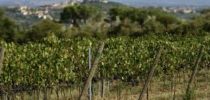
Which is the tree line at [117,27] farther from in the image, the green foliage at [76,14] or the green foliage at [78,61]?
the green foliage at [78,61]

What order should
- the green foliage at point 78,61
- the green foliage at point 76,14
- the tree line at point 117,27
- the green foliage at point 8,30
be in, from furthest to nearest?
the green foliage at point 76,14 → the green foliage at point 8,30 → the tree line at point 117,27 → the green foliage at point 78,61

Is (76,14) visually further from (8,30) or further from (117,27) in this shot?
(117,27)

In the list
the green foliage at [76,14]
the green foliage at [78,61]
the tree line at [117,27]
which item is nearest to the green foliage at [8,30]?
the tree line at [117,27]

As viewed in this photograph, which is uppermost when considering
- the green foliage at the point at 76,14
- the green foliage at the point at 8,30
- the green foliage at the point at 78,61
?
the green foliage at the point at 78,61

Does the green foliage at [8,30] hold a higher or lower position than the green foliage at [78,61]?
lower

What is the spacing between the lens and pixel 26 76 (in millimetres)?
17609

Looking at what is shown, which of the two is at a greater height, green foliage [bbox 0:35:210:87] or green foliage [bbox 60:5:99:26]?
green foliage [bbox 0:35:210:87]

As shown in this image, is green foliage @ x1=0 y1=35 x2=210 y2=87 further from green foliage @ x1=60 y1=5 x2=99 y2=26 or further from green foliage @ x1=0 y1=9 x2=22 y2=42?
green foliage @ x1=60 y1=5 x2=99 y2=26

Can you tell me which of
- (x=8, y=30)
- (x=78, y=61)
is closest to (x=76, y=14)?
(x=8, y=30)

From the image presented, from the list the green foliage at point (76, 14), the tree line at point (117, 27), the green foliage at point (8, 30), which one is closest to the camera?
the tree line at point (117, 27)

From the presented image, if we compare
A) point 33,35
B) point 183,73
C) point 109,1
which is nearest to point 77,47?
point 183,73

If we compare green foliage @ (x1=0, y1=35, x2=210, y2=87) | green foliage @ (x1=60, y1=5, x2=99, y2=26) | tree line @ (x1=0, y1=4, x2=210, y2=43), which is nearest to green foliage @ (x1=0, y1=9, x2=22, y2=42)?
tree line @ (x1=0, y1=4, x2=210, y2=43)

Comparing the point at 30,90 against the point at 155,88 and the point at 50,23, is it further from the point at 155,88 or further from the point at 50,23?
the point at 50,23

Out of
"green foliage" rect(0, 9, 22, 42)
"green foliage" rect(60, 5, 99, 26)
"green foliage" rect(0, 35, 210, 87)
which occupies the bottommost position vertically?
"green foliage" rect(60, 5, 99, 26)
